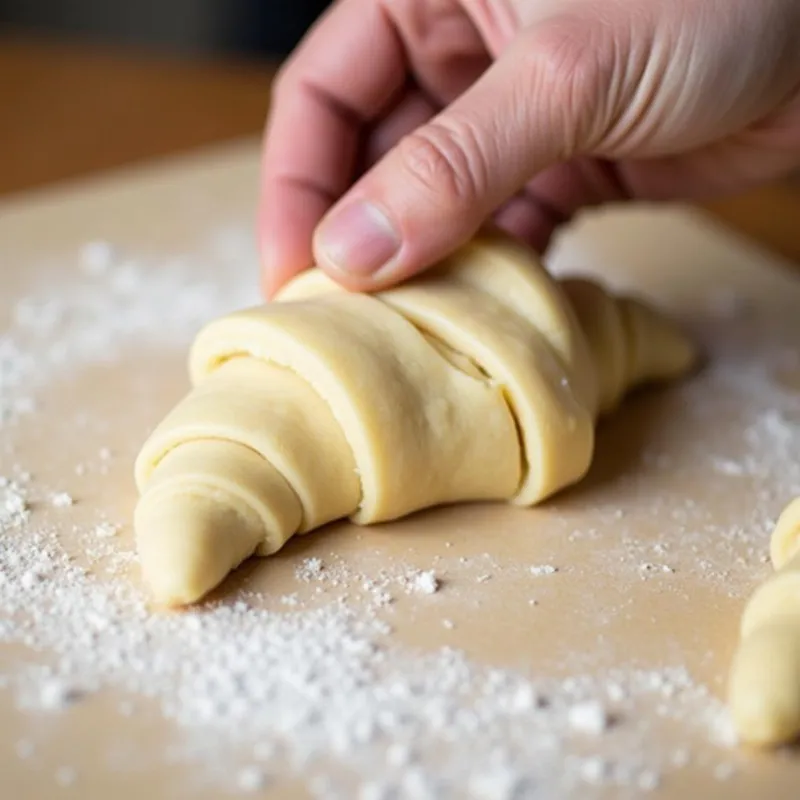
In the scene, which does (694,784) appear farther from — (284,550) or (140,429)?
(140,429)

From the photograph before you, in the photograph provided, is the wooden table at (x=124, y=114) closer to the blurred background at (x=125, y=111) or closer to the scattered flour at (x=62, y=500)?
the blurred background at (x=125, y=111)

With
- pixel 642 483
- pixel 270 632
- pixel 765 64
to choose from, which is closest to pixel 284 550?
pixel 270 632

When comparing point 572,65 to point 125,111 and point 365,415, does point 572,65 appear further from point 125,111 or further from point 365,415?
point 125,111

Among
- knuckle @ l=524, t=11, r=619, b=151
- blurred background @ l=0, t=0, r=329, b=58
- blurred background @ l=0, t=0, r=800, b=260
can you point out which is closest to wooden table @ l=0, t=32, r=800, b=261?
blurred background @ l=0, t=0, r=800, b=260

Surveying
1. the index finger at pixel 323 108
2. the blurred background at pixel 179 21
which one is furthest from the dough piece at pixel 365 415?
the blurred background at pixel 179 21

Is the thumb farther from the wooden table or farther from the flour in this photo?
the wooden table

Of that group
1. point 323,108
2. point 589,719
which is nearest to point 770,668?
point 589,719
